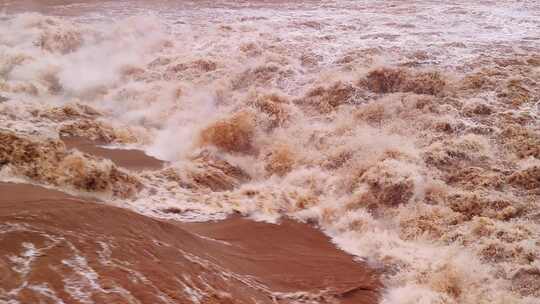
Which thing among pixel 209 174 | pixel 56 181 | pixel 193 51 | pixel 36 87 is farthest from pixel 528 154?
pixel 36 87

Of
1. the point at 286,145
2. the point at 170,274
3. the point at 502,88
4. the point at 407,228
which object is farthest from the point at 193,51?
the point at 170,274

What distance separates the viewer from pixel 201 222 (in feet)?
16.7

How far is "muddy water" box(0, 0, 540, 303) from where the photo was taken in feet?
16.2

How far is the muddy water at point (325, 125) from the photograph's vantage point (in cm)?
493

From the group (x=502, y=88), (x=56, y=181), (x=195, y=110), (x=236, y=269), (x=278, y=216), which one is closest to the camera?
(x=236, y=269)

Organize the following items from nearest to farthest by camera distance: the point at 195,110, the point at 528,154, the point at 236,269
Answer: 1. the point at 236,269
2. the point at 528,154
3. the point at 195,110

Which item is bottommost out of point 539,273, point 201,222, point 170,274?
point 539,273

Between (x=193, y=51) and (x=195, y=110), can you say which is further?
(x=193, y=51)

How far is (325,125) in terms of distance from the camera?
7793 millimetres

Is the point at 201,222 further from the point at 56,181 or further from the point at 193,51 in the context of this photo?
the point at 193,51

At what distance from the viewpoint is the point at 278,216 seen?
18.1 ft

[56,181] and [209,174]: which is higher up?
[56,181]

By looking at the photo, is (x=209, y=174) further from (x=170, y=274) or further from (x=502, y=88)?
(x=502, y=88)

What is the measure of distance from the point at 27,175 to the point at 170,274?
2.27 metres
